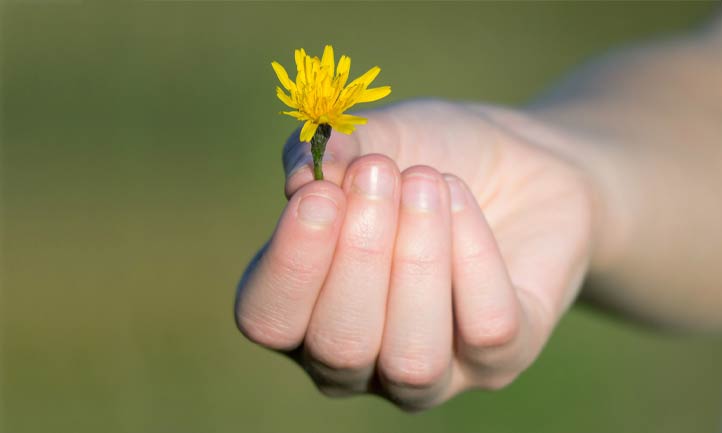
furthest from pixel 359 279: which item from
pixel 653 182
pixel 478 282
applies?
pixel 653 182

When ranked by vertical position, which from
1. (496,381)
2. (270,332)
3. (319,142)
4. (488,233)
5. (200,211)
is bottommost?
(200,211)

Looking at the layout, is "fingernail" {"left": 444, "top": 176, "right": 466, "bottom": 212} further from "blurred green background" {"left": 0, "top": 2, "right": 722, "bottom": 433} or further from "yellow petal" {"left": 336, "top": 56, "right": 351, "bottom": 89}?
"blurred green background" {"left": 0, "top": 2, "right": 722, "bottom": 433}

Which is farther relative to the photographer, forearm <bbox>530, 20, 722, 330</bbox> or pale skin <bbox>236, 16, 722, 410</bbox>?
forearm <bbox>530, 20, 722, 330</bbox>

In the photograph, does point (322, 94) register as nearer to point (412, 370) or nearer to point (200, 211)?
point (412, 370)

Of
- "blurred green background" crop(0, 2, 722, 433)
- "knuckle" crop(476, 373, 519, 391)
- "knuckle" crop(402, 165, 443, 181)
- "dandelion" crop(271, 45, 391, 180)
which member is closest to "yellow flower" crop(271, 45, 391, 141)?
"dandelion" crop(271, 45, 391, 180)

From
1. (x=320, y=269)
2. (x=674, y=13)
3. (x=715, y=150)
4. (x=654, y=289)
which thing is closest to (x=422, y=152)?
(x=320, y=269)

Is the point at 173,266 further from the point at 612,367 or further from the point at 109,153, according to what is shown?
the point at 612,367

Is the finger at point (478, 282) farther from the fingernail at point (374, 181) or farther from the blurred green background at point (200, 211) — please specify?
the blurred green background at point (200, 211)
